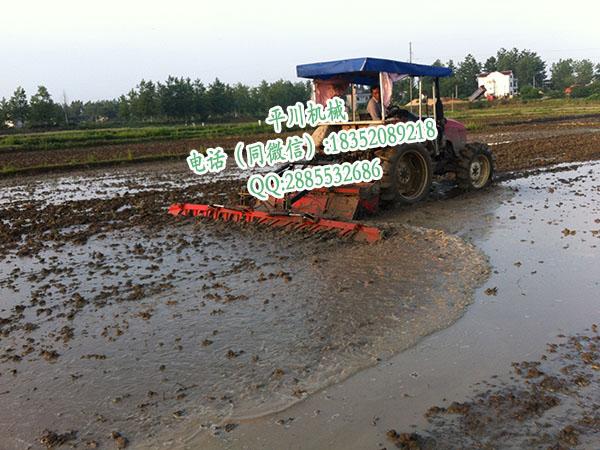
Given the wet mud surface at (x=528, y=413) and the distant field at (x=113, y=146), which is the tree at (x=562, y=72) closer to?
the distant field at (x=113, y=146)

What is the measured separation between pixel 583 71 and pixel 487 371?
472ft

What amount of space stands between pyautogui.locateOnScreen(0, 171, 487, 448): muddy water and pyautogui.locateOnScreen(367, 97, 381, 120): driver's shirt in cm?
227

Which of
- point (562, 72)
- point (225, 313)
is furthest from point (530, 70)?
point (225, 313)

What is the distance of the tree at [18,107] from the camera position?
A: 188ft

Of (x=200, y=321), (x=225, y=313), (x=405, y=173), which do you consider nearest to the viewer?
(x=200, y=321)

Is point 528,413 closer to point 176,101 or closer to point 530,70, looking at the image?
point 176,101

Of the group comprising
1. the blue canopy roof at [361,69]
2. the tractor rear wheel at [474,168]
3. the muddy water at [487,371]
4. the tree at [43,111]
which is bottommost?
the muddy water at [487,371]

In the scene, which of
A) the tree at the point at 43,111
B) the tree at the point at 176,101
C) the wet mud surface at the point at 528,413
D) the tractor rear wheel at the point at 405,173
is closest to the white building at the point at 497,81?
the tree at the point at 176,101

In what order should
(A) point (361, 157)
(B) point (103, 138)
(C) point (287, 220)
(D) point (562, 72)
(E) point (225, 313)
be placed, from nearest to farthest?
(E) point (225, 313) < (C) point (287, 220) < (A) point (361, 157) < (B) point (103, 138) < (D) point (562, 72)

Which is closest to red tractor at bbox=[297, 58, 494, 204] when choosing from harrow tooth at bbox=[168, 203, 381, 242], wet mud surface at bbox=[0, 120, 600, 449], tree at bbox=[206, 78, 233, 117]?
wet mud surface at bbox=[0, 120, 600, 449]

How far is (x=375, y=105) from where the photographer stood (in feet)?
30.5

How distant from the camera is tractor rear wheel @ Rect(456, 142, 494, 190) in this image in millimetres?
10914

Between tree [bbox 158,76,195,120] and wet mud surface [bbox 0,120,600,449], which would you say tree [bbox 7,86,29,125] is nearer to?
tree [bbox 158,76,195,120]

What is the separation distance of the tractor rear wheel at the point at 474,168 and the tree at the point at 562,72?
115 metres
